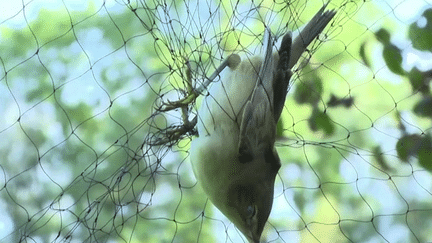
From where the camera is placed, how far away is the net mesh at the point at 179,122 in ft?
3.29

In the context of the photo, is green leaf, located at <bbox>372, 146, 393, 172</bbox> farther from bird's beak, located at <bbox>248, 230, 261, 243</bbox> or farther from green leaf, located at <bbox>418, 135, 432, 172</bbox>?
bird's beak, located at <bbox>248, 230, 261, 243</bbox>

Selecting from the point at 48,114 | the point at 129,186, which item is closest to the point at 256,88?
the point at 129,186

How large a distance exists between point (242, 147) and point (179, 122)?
0.25 metres

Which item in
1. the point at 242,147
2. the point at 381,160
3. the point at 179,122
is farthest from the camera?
the point at 381,160

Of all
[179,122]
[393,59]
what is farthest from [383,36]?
[179,122]

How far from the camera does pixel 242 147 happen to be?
2.72 feet

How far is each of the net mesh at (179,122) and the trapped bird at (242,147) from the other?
108 millimetres

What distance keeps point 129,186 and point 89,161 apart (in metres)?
0.09

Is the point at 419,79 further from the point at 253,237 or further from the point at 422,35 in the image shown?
the point at 253,237

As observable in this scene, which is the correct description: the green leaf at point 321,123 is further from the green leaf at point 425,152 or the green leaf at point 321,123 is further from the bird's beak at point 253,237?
the bird's beak at point 253,237

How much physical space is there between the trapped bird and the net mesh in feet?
0.35

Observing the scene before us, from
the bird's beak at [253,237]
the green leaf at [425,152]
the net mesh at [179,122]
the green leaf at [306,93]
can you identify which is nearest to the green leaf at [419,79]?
the net mesh at [179,122]

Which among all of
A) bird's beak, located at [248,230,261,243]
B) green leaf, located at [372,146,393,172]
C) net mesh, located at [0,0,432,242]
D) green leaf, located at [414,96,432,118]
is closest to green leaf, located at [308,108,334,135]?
net mesh, located at [0,0,432,242]

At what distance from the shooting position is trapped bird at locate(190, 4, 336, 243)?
837 millimetres
